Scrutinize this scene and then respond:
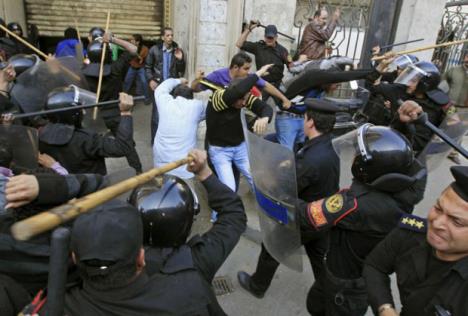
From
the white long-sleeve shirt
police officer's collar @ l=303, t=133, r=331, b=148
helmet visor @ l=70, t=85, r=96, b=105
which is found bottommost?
the white long-sleeve shirt

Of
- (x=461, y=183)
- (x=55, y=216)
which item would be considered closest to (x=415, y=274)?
(x=461, y=183)

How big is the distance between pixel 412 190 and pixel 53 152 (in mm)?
2479

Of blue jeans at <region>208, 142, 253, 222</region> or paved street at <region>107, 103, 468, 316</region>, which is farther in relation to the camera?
blue jeans at <region>208, 142, 253, 222</region>

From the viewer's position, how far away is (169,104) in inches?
143

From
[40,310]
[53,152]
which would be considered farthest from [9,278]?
[53,152]

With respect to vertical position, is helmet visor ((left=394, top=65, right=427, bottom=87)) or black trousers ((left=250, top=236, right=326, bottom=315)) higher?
helmet visor ((left=394, top=65, right=427, bottom=87))

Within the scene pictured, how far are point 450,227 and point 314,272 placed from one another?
5.03 feet

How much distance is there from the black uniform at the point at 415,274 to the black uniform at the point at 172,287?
0.73 meters

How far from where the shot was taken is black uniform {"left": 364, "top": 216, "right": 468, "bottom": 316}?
1453 millimetres

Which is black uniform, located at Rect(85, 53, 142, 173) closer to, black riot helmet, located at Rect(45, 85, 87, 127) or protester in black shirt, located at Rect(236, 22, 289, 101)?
black riot helmet, located at Rect(45, 85, 87, 127)

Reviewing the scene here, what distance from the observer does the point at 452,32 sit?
24.9 ft

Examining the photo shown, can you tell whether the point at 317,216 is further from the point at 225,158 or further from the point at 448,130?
the point at 448,130

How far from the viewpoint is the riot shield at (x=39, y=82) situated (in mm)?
3816

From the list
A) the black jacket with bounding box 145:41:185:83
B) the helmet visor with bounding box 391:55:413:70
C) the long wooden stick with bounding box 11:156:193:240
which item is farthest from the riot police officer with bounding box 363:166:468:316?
the black jacket with bounding box 145:41:185:83
